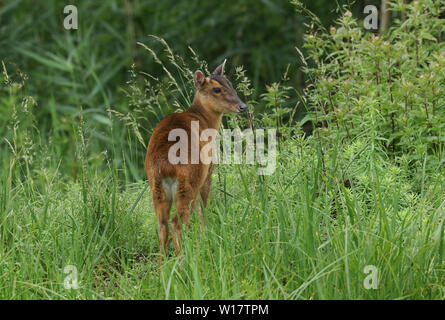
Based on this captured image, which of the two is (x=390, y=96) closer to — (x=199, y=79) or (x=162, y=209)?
(x=199, y=79)

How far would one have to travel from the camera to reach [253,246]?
331 centimetres

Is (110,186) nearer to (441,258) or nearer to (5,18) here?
(441,258)

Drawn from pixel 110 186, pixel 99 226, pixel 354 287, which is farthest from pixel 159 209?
pixel 354 287

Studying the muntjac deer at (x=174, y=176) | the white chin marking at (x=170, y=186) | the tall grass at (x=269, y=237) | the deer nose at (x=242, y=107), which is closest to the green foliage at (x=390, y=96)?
the tall grass at (x=269, y=237)

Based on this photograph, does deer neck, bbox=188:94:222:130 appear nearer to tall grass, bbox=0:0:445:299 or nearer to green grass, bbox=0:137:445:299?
tall grass, bbox=0:0:445:299

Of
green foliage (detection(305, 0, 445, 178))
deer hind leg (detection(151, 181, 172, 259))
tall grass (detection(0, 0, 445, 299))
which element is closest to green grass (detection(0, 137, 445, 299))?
tall grass (detection(0, 0, 445, 299))

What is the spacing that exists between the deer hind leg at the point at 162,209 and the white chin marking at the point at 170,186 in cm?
2

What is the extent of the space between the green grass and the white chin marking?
0.83ft

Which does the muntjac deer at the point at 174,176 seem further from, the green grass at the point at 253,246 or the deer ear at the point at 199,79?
the deer ear at the point at 199,79

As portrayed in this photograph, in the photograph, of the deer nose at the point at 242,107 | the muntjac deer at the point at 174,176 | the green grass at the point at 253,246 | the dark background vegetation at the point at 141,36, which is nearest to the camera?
the green grass at the point at 253,246

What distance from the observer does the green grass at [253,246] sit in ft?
10.2

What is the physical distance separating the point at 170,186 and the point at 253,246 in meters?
0.77

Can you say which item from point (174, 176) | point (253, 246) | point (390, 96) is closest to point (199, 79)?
point (174, 176)

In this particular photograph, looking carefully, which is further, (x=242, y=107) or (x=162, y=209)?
(x=242, y=107)
